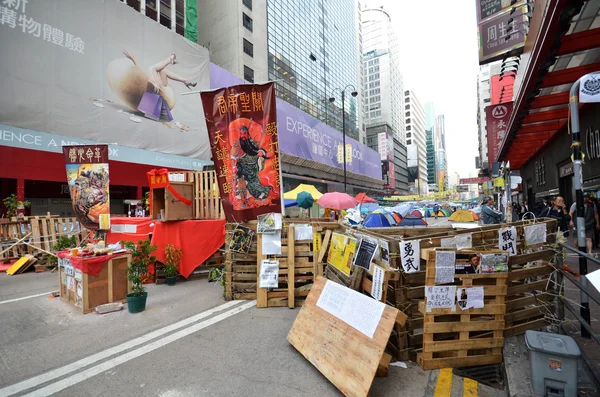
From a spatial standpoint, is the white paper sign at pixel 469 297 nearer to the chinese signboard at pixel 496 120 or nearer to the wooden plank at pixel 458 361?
the wooden plank at pixel 458 361

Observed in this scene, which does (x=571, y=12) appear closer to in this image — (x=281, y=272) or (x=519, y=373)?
(x=519, y=373)

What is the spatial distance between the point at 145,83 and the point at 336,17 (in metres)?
51.5

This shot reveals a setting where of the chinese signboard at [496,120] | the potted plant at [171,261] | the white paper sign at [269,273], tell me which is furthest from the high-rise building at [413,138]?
the white paper sign at [269,273]

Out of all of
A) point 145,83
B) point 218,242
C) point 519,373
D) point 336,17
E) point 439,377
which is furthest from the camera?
point 336,17

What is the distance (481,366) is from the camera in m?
3.72

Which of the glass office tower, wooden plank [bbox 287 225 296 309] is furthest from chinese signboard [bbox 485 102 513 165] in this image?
the glass office tower

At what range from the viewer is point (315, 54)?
47.4 metres

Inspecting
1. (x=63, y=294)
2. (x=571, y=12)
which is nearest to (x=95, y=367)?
(x=63, y=294)

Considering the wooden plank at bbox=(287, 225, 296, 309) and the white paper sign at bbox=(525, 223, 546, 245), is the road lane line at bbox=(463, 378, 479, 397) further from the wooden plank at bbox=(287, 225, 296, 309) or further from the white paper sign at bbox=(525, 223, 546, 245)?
the wooden plank at bbox=(287, 225, 296, 309)

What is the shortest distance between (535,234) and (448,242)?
1.54 meters

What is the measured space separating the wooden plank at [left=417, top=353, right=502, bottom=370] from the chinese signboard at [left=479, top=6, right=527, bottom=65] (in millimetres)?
11205

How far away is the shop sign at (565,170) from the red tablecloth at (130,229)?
14199mm

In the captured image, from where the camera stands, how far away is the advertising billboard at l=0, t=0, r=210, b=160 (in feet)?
45.4

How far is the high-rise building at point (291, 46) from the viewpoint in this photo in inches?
1214
